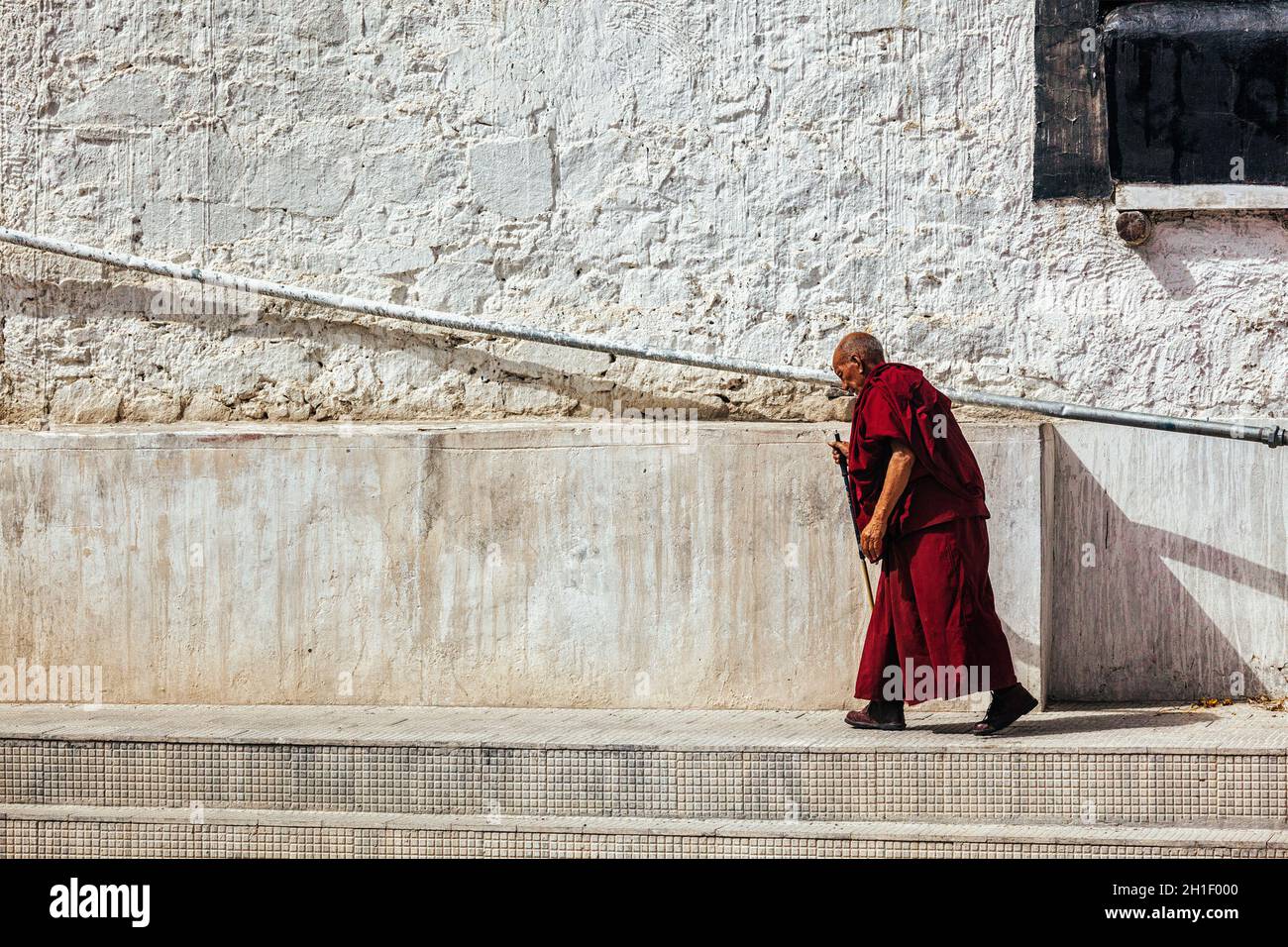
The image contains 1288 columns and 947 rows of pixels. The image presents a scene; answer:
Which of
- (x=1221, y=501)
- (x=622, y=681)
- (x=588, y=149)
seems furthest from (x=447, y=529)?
(x=1221, y=501)

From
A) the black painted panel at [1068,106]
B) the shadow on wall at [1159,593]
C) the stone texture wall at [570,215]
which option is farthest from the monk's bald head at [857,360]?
the black painted panel at [1068,106]

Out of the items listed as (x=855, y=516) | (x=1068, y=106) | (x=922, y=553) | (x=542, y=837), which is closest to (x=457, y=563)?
(x=542, y=837)

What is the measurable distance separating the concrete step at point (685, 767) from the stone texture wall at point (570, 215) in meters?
1.46

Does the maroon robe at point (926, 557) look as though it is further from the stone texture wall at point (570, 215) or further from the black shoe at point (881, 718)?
the stone texture wall at point (570, 215)

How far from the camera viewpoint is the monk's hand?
495cm

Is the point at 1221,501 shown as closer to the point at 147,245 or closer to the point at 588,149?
the point at 588,149

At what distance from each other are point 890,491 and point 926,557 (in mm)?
265

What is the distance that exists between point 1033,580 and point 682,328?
5.83 feet

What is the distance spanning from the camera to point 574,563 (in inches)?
229

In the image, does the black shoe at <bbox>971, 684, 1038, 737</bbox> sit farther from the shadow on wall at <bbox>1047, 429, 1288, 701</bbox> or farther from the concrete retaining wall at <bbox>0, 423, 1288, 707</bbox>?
the shadow on wall at <bbox>1047, 429, 1288, 701</bbox>

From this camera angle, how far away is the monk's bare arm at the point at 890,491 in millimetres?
4926

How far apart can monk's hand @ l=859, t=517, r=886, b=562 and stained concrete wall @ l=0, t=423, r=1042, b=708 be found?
2.12ft

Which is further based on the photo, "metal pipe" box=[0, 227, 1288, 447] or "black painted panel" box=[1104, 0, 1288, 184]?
"black painted panel" box=[1104, 0, 1288, 184]

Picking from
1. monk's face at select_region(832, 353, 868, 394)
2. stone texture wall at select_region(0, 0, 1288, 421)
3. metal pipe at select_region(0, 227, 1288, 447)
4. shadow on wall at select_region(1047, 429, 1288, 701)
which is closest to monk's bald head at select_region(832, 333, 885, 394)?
monk's face at select_region(832, 353, 868, 394)
